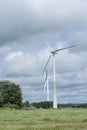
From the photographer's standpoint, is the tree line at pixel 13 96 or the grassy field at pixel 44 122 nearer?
the grassy field at pixel 44 122

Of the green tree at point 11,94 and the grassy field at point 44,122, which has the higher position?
the green tree at point 11,94

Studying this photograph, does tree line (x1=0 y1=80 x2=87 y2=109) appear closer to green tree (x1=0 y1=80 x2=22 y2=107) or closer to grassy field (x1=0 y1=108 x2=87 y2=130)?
green tree (x1=0 y1=80 x2=22 y2=107)

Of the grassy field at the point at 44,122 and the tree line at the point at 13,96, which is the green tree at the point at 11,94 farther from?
the grassy field at the point at 44,122

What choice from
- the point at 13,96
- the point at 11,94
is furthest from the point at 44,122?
the point at 11,94

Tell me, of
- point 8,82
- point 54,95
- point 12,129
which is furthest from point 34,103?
point 12,129

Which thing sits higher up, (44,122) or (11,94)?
(11,94)

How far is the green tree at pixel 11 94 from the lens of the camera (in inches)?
5325

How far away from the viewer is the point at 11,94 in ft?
455

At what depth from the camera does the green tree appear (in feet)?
444

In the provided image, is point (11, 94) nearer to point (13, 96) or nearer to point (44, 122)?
point (13, 96)

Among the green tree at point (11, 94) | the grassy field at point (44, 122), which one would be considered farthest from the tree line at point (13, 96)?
the grassy field at point (44, 122)

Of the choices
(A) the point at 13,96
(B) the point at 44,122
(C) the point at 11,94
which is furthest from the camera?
(C) the point at 11,94

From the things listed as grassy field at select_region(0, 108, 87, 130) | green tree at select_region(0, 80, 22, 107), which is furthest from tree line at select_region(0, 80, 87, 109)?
grassy field at select_region(0, 108, 87, 130)

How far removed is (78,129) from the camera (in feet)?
103
